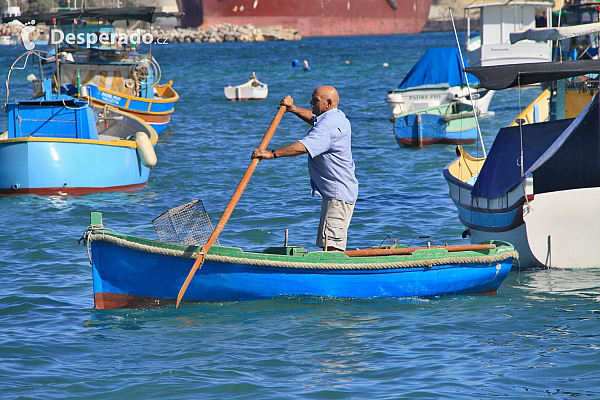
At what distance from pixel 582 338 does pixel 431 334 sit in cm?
129

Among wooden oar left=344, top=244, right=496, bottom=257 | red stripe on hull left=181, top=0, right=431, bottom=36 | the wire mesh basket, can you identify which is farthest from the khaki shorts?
red stripe on hull left=181, top=0, right=431, bottom=36

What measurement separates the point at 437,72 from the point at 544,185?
50.4ft

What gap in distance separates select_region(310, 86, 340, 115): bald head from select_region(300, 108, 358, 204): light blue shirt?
58 mm

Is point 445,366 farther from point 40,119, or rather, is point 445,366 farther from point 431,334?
point 40,119

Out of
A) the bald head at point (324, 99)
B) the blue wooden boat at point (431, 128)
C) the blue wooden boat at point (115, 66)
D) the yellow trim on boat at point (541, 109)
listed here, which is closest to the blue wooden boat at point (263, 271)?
the bald head at point (324, 99)

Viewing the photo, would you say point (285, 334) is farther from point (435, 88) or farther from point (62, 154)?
point (435, 88)

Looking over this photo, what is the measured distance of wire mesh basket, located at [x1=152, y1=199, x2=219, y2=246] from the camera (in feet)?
23.5

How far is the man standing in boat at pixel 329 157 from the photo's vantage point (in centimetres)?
674

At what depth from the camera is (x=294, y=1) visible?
320 ft

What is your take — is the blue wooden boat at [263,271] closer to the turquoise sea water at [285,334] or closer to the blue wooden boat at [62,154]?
the turquoise sea water at [285,334]

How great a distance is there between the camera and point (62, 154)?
12.6 meters

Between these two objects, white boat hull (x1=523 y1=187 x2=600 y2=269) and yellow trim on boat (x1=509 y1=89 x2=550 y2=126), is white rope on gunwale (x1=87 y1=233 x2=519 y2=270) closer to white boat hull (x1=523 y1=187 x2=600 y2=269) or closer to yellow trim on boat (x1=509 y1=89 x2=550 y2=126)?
white boat hull (x1=523 y1=187 x2=600 y2=269)

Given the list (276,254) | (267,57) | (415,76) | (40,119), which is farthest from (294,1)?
(276,254)

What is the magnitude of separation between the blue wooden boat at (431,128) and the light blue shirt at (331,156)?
11974mm
